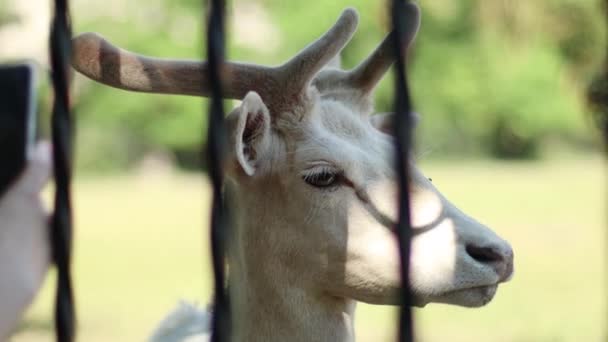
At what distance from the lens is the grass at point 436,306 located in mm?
6965

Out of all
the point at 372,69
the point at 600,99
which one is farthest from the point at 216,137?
the point at 600,99

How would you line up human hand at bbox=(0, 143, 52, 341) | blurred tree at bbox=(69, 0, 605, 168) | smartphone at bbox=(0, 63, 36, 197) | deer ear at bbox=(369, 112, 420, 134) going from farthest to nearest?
blurred tree at bbox=(69, 0, 605, 168)
smartphone at bbox=(0, 63, 36, 197)
human hand at bbox=(0, 143, 52, 341)
deer ear at bbox=(369, 112, 420, 134)

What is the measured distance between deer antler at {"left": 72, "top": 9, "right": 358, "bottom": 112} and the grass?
381mm

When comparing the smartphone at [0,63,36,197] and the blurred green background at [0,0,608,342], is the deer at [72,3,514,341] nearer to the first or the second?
the blurred green background at [0,0,608,342]

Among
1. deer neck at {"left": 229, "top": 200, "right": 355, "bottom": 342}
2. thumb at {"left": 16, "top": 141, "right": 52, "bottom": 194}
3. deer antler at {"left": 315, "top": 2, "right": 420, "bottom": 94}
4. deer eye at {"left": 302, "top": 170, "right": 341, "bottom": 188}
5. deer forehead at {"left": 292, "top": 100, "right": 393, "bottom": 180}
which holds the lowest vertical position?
thumb at {"left": 16, "top": 141, "right": 52, "bottom": 194}

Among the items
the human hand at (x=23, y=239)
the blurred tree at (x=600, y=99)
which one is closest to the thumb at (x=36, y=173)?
the human hand at (x=23, y=239)

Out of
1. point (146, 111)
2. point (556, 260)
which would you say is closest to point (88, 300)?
point (556, 260)

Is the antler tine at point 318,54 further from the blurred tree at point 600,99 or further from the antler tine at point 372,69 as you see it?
the blurred tree at point 600,99

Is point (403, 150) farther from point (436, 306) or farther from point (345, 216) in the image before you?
point (436, 306)

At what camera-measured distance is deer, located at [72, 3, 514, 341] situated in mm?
1661

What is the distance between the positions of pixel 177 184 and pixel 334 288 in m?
20.3

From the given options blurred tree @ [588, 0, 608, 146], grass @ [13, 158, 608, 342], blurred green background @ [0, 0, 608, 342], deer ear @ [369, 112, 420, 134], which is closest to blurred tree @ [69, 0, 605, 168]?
blurred green background @ [0, 0, 608, 342]

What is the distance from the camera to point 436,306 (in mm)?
8461

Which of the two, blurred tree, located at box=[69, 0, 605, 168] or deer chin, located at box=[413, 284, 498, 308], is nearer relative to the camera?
deer chin, located at box=[413, 284, 498, 308]
